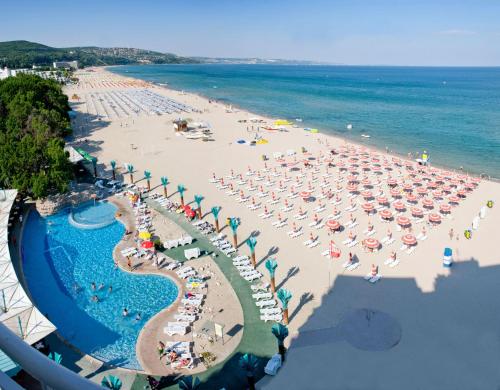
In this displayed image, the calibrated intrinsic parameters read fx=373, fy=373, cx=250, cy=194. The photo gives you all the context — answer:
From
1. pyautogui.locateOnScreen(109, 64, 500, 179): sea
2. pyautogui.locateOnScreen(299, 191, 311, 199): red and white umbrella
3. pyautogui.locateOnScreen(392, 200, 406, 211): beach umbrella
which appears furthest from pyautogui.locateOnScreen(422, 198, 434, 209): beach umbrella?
pyautogui.locateOnScreen(109, 64, 500, 179): sea

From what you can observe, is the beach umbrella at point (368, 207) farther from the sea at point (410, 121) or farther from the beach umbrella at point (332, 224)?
the sea at point (410, 121)

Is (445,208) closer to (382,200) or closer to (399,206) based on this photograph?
(399,206)

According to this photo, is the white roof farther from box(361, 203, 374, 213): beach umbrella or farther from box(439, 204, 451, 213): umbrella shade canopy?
box(439, 204, 451, 213): umbrella shade canopy

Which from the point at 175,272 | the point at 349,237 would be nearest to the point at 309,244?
the point at 349,237

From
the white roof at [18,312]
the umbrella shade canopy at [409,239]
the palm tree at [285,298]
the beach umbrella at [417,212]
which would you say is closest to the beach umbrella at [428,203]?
the beach umbrella at [417,212]

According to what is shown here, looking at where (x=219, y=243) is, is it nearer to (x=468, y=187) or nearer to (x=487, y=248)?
(x=487, y=248)

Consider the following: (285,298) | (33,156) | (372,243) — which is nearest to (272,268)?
(285,298)
